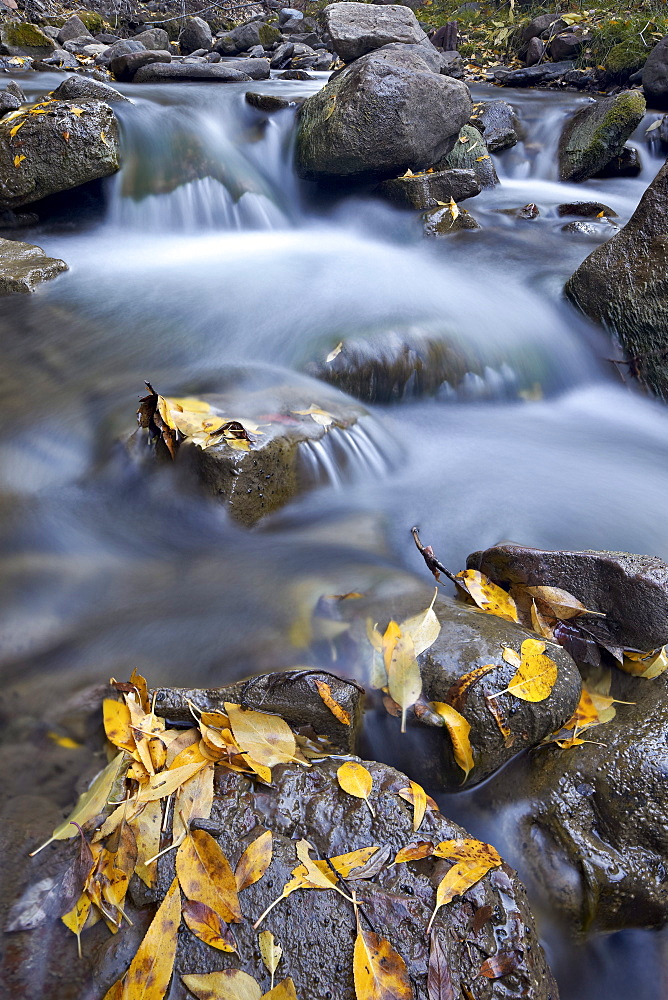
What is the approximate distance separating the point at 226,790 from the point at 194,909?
0.28m

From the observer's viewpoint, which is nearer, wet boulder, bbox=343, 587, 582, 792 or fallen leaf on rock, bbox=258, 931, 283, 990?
fallen leaf on rock, bbox=258, 931, 283, 990

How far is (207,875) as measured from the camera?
144 cm

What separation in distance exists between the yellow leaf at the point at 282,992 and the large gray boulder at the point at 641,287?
4.24 m

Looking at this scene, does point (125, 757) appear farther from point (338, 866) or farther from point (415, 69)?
point (415, 69)

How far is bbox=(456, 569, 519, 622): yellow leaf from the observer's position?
238 cm

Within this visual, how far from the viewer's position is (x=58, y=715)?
6.19 ft

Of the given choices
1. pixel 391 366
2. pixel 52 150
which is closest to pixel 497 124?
pixel 52 150

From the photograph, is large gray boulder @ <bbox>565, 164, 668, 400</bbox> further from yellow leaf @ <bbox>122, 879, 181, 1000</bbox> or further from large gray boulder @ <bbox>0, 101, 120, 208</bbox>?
large gray boulder @ <bbox>0, 101, 120, 208</bbox>

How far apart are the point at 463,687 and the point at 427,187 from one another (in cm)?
635

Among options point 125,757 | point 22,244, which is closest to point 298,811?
point 125,757

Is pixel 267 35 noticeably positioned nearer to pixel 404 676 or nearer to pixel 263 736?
pixel 404 676

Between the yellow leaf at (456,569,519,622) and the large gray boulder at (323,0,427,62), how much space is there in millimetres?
8264

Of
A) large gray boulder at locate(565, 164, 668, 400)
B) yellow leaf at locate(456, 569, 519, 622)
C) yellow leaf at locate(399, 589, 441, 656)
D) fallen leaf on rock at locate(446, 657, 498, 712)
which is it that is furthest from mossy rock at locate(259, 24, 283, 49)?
fallen leaf on rock at locate(446, 657, 498, 712)

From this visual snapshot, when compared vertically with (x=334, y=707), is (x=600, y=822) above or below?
below
